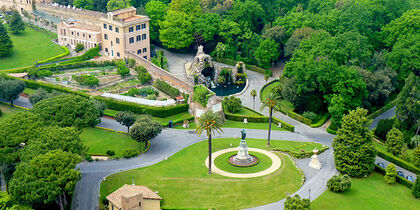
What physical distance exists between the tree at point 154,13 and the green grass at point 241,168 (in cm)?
6019

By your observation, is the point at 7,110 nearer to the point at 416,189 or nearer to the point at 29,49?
the point at 29,49

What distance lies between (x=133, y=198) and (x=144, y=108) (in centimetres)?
3668

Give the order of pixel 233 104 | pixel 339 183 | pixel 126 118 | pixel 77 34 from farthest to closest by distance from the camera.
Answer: pixel 77 34
pixel 233 104
pixel 126 118
pixel 339 183

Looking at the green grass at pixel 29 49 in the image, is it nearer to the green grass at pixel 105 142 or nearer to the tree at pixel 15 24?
the tree at pixel 15 24

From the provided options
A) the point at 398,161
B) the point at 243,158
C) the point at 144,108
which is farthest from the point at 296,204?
the point at 144,108

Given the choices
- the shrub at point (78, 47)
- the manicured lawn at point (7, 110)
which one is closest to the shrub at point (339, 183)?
the manicured lawn at point (7, 110)

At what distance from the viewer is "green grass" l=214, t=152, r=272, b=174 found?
83.7m

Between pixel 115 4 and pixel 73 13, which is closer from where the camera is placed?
pixel 115 4

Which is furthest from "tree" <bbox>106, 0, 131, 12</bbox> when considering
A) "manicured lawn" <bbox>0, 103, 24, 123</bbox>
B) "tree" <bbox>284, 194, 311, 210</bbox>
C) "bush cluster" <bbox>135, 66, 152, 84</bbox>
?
"tree" <bbox>284, 194, 311, 210</bbox>

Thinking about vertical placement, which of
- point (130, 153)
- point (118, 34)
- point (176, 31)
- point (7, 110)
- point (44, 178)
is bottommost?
point (130, 153)

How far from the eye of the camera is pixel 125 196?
68375 millimetres

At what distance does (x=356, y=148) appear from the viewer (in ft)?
270

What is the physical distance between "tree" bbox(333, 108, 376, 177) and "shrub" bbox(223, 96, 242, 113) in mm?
28205

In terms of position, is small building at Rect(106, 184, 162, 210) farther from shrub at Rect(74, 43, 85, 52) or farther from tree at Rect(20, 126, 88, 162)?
shrub at Rect(74, 43, 85, 52)
